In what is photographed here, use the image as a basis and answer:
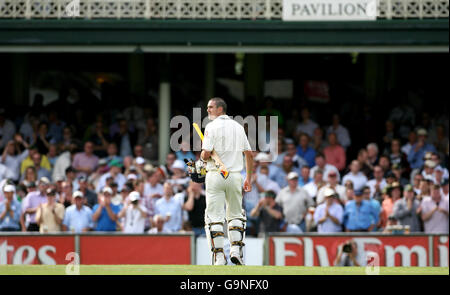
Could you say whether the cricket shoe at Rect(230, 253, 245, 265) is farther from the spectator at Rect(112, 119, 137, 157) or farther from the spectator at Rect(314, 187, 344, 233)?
the spectator at Rect(112, 119, 137, 157)

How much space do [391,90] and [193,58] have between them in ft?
15.1

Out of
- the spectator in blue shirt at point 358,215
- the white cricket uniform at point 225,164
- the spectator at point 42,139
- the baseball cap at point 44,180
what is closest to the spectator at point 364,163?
the spectator in blue shirt at point 358,215

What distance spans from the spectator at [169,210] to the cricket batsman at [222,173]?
6384 mm

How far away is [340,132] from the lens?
22469 mm

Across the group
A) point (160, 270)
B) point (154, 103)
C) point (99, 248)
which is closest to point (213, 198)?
point (160, 270)

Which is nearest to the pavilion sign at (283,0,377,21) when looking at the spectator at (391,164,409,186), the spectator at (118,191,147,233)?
the spectator at (391,164,409,186)

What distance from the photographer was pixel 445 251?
744 inches

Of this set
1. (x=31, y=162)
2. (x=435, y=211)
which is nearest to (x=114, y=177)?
(x=31, y=162)

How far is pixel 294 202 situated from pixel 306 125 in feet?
11.2

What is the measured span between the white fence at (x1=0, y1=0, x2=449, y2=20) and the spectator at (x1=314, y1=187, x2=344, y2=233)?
451 cm

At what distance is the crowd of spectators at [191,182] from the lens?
19453mm

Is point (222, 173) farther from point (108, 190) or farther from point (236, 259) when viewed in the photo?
point (108, 190)

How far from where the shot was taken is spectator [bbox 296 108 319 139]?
2258 centimetres

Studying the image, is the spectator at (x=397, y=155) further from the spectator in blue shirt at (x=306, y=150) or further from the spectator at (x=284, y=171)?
the spectator at (x=284, y=171)
